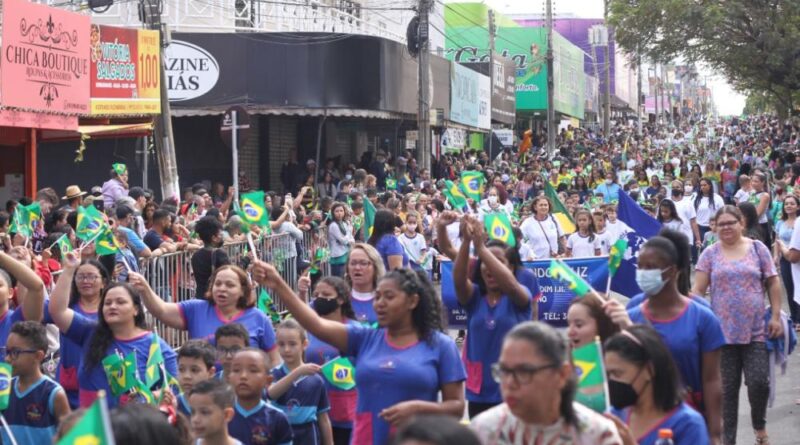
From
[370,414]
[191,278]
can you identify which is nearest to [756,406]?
[370,414]

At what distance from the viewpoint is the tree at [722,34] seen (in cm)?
2989

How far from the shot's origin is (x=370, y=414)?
224 inches

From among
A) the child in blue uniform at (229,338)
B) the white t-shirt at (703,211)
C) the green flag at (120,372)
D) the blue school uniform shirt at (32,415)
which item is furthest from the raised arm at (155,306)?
the white t-shirt at (703,211)

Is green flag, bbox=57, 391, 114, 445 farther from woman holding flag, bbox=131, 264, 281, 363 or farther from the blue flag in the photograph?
the blue flag

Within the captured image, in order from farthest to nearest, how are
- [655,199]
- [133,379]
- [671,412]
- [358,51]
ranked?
1. [358,51]
2. [655,199]
3. [133,379]
4. [671,412]

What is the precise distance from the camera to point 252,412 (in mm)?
6160

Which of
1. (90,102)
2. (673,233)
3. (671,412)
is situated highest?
(90,102)

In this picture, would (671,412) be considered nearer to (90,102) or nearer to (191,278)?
(191,278)

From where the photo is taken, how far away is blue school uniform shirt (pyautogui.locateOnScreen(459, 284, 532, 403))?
7223 millimetres

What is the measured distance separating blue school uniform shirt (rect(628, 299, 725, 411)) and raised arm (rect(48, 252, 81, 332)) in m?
2.88

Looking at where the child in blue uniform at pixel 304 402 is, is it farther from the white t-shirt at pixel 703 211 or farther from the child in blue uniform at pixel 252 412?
the white t-shirt at pixel 703 211

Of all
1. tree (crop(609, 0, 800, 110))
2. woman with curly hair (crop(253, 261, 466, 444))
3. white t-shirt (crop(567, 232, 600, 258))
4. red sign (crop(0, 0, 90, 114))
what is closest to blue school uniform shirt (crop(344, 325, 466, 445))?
woman with curly hair (crop(253, 261, 466, 444))

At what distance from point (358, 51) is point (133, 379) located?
1944 centimetres

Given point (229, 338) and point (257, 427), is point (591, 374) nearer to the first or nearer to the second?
point (257, 427)
